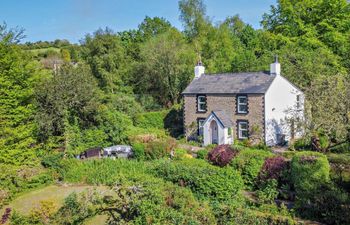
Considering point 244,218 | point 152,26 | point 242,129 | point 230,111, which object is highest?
point 152,26

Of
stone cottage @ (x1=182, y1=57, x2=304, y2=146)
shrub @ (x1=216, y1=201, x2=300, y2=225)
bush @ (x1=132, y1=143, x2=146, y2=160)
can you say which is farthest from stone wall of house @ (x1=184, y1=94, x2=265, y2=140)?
shrub @ (x1=216, y1=201, x2=300, y2=225)

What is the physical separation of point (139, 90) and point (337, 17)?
3001cm

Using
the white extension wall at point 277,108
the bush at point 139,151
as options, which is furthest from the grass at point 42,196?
the white extension wall at point 277,108

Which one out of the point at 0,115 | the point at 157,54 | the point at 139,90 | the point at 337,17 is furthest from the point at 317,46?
the point at 0,115

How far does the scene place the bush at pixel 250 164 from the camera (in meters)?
17.8

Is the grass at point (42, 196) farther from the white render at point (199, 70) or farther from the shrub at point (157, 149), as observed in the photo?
the white render at point (199, 70)

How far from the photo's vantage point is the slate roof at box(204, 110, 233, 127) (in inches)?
1125

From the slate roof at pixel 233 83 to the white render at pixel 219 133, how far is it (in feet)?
9.08

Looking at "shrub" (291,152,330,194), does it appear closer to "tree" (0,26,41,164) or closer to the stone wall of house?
the stone wall of house

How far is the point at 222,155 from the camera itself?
19781mm

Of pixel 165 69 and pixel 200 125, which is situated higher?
pixel 165 69

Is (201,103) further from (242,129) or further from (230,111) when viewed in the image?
(242,129)

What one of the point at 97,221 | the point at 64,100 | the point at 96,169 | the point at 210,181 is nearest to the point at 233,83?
the point at 64,100

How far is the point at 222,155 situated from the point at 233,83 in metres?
11.7
